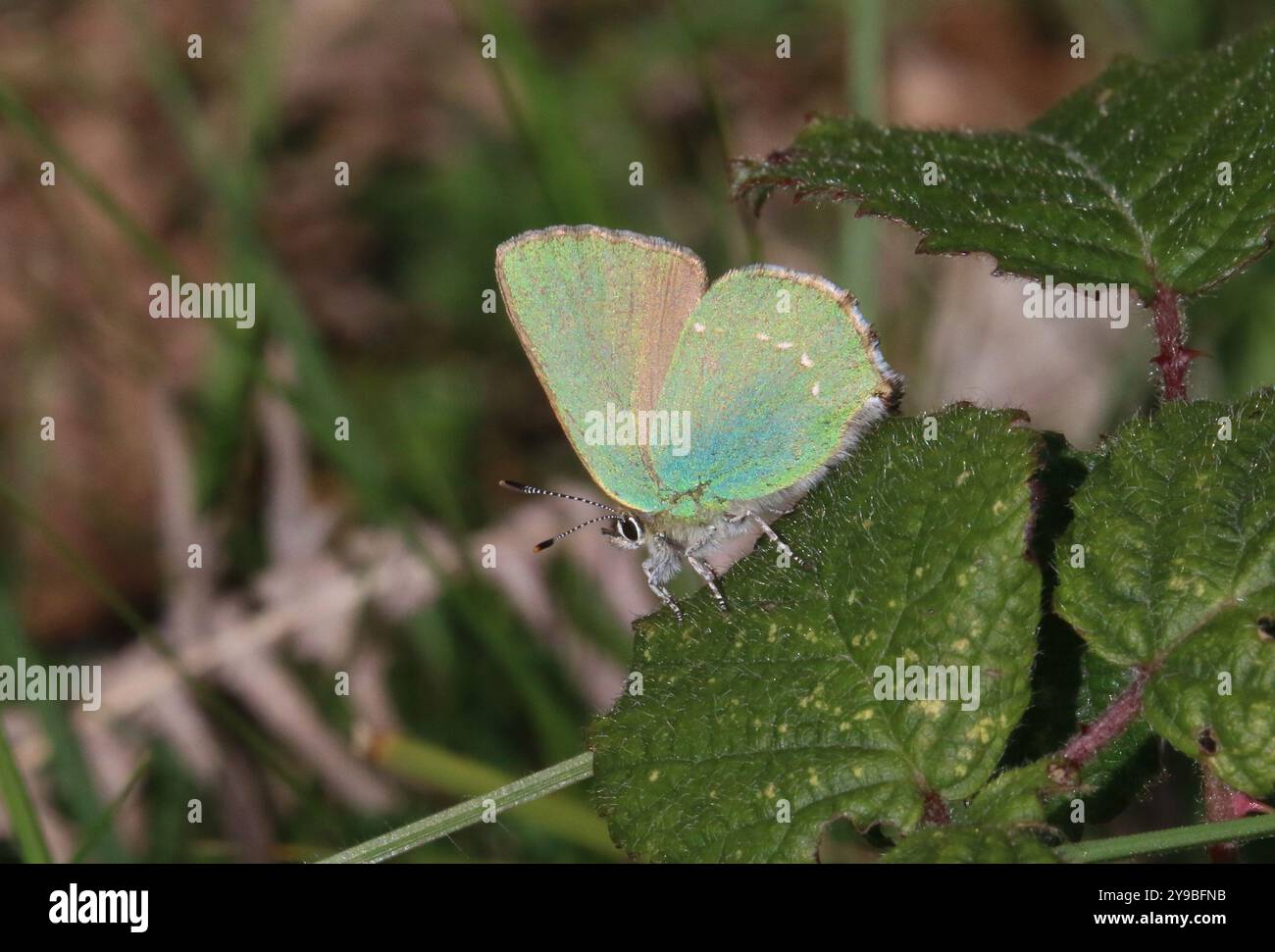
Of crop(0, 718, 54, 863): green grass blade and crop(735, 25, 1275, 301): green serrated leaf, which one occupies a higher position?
crop(735, 25, 1275, 301): green serrated leaf

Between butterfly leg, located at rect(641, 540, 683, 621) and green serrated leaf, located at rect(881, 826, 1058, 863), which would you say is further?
butterfly leg, located at rect(641, 540, 683, 621)

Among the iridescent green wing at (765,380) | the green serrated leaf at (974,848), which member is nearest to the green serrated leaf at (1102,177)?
the iridescent green wing at (765,380)

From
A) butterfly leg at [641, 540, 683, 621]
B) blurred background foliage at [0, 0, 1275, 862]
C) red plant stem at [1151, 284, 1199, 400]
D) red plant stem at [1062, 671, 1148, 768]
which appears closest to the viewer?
red plant stem at [1062, 671, 1148, 768]

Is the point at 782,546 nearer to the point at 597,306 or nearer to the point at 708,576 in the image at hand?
the point at 708,576

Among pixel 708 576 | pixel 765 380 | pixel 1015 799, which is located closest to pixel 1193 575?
pixel 1015 799

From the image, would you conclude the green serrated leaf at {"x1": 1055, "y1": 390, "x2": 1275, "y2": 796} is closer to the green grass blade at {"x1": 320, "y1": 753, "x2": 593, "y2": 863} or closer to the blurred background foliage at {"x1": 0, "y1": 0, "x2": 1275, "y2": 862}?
the green grass blade at {"x1": 320, "y1": 753, "x2": 593, "y2": 863}

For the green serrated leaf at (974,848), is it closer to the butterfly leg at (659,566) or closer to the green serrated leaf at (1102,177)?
the green serrated leaf at (1102,177)

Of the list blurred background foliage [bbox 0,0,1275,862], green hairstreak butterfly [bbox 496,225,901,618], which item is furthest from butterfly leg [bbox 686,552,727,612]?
blurred background foliage [bbox 0,0,1275,862]
